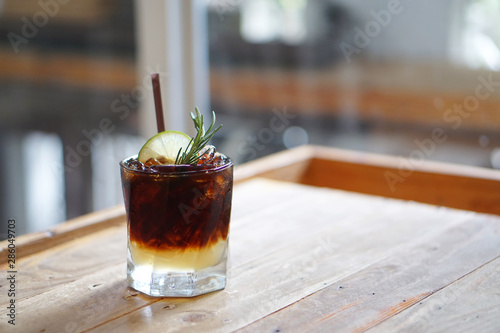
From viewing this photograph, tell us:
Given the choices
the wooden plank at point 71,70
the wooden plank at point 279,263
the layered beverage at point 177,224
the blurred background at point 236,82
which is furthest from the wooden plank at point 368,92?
the layered beverage at point 177,224

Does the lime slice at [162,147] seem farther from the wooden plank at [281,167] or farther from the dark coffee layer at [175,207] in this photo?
the wooden plank at [281,167]

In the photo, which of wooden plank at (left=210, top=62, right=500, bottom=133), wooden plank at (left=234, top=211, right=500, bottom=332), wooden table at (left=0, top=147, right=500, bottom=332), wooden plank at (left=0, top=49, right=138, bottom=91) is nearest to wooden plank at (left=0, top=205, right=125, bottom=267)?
wooden table at (left=0, top=147, right=500, bottom=332)

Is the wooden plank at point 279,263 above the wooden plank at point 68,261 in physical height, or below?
below

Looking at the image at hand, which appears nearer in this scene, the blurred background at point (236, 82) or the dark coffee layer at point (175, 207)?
the dark coffee layer at point (175, 207)

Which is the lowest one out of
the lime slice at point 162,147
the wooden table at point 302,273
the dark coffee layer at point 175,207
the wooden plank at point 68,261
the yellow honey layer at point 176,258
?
the wooden table at point 302,273

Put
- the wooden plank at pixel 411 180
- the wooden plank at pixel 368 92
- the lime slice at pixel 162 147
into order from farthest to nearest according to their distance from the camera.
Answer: the wooden plank at pixel 368 92 → the wooden plank at pixel 411 180 → the lime slice at pixel 162 147

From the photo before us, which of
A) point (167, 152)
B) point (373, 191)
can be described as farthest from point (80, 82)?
point (167, 152)

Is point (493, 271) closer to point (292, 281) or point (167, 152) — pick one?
point (292, 281)
